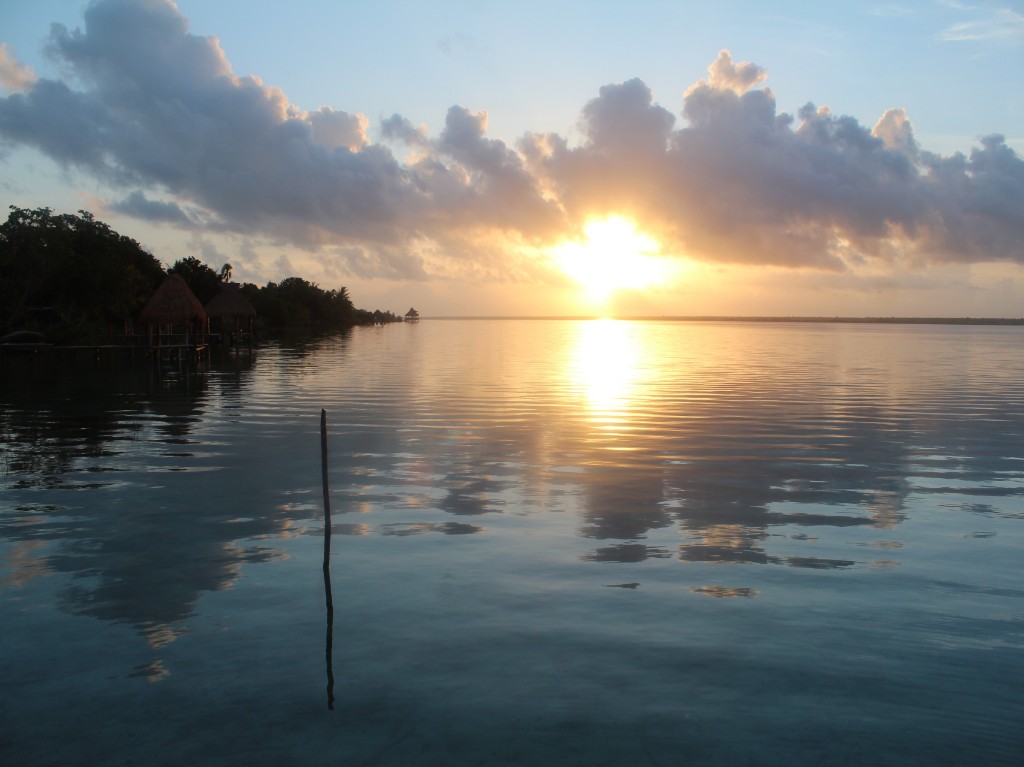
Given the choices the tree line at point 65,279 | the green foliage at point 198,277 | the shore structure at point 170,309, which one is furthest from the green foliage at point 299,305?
the shore structure at point 170,309

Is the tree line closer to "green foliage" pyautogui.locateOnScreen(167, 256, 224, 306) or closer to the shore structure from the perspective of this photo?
the shore structure

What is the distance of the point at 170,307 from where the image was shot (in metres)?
48.2

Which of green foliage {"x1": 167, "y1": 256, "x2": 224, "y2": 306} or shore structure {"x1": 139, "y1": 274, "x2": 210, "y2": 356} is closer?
shore structure {"x1": 139, "y1": 274, "x2": 210, "y2": 356}

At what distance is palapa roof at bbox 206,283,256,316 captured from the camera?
65562 millimetres

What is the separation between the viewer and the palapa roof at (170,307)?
158 ft

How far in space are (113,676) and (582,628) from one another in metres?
4.46

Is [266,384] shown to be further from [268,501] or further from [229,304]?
[229,304]

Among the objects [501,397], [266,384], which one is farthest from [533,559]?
[266,384]

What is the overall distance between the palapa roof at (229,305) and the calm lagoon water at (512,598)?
4424 cm

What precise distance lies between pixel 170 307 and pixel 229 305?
1840cm

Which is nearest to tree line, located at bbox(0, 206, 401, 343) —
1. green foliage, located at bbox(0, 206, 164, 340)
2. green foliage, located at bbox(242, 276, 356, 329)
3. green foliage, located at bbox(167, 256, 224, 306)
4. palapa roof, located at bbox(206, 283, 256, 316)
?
green foliage, located at bbox(0, 206, 164, 340)

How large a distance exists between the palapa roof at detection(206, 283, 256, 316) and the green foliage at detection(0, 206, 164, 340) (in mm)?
7099

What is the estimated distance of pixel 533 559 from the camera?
1155 cm

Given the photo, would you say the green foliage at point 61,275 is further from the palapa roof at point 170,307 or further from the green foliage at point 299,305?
the green foliage at point 299,305
